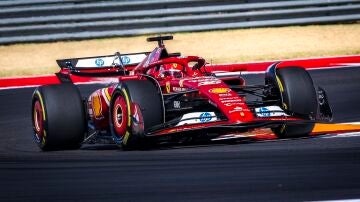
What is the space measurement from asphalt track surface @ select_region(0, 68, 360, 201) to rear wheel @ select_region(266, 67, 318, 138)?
0.98ft

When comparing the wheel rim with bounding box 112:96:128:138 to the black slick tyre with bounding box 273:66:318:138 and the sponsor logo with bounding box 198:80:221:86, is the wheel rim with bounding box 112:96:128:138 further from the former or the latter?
the black slick tyre with bounding box 273:66:318:138

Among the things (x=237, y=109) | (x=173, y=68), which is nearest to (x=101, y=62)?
(x=173, y=68)

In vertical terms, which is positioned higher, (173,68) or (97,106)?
(173,68)

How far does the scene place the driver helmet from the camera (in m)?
11.1

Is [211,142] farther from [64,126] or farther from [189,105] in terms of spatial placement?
[64,126]

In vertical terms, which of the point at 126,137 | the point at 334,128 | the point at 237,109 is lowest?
the point at 334,128

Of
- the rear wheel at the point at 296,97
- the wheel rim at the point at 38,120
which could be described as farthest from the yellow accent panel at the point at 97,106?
the rear wheel at the point at 296,97

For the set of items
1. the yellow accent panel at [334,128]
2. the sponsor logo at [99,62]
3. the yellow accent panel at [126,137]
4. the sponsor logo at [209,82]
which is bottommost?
the yellow accent panel at [334,128]

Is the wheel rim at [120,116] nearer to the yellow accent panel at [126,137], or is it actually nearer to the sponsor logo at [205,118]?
the yellow accent panel at [126,137]

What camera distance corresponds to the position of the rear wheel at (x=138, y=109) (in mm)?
9961

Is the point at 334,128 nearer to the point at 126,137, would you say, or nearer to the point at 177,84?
the point at 177,84

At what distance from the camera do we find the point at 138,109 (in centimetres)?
996

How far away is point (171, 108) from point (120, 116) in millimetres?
604

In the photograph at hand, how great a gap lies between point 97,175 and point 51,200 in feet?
3.82
